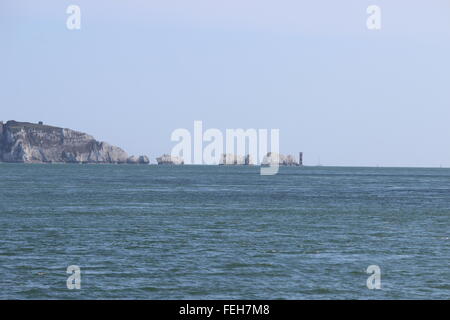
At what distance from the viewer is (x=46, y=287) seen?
103 feet

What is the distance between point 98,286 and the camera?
31734 mm

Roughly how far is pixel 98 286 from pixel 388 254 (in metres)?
19.2

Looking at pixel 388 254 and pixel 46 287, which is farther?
pixel 388 254

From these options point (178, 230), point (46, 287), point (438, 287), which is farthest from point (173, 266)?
point (178, 230)
